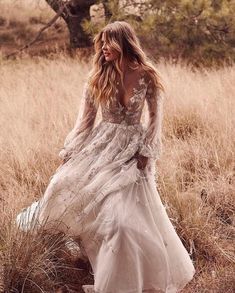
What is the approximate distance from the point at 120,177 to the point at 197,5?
16.8ft

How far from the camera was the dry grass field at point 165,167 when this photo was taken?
3.16m

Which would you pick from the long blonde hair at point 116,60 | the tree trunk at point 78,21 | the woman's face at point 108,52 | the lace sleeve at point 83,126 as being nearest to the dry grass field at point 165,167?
the lace sleeve at point 83,126

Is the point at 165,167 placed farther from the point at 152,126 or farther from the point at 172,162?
the point at 152,126

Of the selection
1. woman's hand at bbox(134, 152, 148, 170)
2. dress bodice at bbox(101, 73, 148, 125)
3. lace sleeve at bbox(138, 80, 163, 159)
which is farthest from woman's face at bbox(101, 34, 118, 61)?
woman's hand at bbox(134, 152, 148, 170)

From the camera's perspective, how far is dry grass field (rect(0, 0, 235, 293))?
10.4 feet

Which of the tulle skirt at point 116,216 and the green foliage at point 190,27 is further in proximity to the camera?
the green foliage at point 190,27

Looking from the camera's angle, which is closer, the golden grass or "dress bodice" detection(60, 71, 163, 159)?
"dress bodice" detection(60, 71, 163, 159)

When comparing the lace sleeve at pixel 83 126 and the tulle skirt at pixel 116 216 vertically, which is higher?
the lace sleeve at pixel 83 126

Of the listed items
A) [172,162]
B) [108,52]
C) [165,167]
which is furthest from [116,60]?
[172,162]

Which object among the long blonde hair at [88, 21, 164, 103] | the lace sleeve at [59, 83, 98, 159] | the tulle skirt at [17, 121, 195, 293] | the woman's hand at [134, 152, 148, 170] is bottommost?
the tulle skirt at [17, 121, 195, 293]

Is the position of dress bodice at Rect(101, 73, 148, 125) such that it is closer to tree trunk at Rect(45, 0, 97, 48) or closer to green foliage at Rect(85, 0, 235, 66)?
green foliage at Rect(85, 0, 235, 66)

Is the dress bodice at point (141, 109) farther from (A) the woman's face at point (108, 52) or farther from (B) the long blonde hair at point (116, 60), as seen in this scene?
(A) the woman's face at point (108, 52)

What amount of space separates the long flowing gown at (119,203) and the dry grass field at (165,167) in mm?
213

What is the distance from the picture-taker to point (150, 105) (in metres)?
3.13
